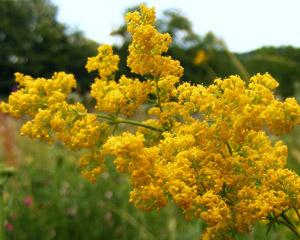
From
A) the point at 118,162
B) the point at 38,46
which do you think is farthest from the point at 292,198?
the point at 38,46

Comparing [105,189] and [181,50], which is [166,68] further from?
[181,50]

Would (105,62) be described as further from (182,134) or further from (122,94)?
(182,134)

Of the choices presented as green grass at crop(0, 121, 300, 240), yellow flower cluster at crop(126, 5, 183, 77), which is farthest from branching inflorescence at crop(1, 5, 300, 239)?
green grass at crop(0, 121, 300, 240)

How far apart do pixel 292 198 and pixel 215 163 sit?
8.6 inches

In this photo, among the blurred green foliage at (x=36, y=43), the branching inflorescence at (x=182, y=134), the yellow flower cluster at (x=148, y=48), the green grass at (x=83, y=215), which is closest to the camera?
the branching inflorescence at (x=182, y=134)

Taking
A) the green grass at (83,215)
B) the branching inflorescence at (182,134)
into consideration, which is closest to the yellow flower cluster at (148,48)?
the branching inflorescence at (182,134)

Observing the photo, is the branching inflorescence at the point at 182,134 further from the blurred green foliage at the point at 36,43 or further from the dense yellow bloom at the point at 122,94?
the blurred green foliage at the point at 36,43

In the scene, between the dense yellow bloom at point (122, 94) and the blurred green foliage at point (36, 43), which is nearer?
the dense yellow bloom at point (122, 94)

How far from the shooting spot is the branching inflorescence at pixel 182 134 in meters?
1.36

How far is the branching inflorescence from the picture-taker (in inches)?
53.4

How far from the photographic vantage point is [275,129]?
1422mm

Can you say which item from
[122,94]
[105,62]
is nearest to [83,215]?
[105,62]

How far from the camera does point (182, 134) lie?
148 cm

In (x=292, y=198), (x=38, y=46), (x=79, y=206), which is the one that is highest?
(x=38, y=46)
